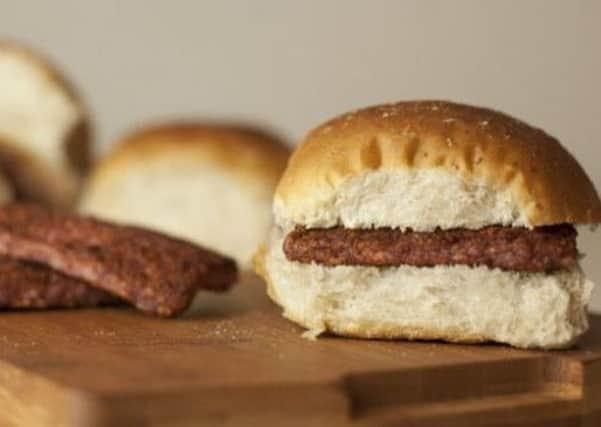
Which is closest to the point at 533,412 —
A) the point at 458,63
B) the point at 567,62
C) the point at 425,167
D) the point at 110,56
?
the point at 425,167

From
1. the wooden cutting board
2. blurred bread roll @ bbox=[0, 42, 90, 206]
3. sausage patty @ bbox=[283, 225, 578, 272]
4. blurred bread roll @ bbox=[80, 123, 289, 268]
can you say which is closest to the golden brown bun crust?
blurred bread roll @ bbox=[80, 123, 289, 268]

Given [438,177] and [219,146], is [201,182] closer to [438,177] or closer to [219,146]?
[219,146]

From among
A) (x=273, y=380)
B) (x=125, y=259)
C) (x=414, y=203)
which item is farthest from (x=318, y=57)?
(x=273, y=380)

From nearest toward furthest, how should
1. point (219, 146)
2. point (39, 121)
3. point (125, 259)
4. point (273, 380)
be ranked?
point (273, 380), point (125, 259), point (219, 146), point (39, 121)

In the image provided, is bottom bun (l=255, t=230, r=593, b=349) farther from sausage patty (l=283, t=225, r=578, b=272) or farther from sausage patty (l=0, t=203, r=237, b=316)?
sausage patty (l=0, t=203, r=237, b=316)

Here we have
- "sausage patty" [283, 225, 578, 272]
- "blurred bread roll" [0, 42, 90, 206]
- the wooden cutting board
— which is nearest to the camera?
the wooden cutting board

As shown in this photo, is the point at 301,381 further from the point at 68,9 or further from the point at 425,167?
the point at 68,9
